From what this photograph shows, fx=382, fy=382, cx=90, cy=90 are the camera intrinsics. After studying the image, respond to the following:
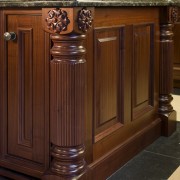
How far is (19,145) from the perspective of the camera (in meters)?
1.61

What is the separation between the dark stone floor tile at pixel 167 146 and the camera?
2.10 meters

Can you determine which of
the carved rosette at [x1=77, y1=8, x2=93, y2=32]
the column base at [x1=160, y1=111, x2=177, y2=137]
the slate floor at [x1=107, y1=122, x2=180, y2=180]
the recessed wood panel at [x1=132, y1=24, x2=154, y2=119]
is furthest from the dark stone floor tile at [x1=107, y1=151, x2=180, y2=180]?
the carved rosette at [x1=77, y1=8, x2=93, y2=32]

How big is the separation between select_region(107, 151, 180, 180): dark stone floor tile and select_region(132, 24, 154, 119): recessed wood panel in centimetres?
23

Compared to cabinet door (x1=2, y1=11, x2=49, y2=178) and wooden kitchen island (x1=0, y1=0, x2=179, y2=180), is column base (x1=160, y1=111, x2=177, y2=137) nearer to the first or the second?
wooden kitchen island (x1=0, y1=0, x2=179, y2=180)

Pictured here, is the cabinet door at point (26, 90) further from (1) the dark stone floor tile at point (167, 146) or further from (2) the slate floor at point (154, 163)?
(1) the dark stone floor tile at point (167, 146)

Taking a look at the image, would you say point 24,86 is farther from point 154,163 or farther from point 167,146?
point 167,146

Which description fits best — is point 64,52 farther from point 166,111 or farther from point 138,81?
point 166,111

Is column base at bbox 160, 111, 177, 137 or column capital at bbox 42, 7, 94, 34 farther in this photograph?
column base at bbox 160, 111, 177, 137

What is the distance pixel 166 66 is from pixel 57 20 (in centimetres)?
116

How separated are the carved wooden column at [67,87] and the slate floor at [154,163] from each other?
1.25 ft

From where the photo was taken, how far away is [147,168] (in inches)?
73.4

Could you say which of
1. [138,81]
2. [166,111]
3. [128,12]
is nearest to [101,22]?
[128,12]

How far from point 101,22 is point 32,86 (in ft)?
1.33

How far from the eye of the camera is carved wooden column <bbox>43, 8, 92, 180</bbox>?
4.46ft
